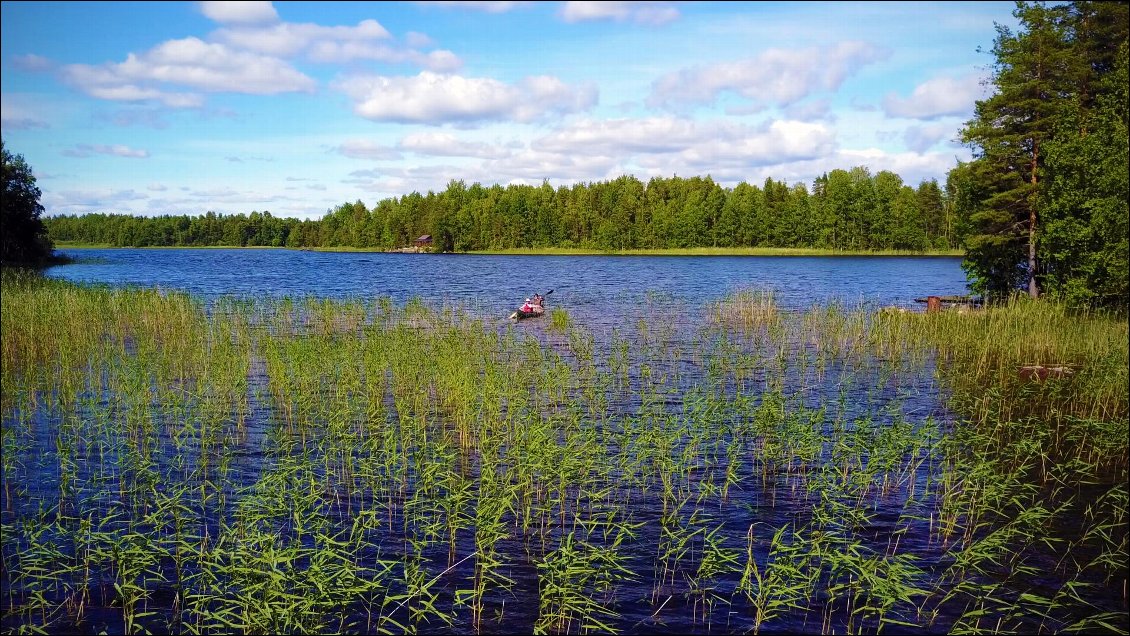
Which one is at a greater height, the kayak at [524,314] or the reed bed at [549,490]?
the kayak at [524,314]

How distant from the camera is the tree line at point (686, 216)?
126000 millimetres

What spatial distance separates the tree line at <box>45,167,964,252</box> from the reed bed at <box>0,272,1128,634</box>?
362 ft

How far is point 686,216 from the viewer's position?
134 m

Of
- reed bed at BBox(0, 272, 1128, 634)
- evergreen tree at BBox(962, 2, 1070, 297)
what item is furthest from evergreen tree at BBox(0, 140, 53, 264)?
evergreen tree at BBox(962, 2, 1070, 297)

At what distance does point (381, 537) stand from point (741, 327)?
22.3m

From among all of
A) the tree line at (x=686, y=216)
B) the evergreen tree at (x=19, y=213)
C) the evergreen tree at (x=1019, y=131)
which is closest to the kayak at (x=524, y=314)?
the evergreen tree at (x=1019, y=131)

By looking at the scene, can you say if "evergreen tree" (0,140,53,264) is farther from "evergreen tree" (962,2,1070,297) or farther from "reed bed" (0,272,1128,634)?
"evergreen tree" (962,2,1070,297)

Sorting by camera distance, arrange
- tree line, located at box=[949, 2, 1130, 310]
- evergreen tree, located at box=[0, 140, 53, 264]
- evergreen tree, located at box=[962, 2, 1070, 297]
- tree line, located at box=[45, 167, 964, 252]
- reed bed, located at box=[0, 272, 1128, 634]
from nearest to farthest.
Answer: reed bed, located at box=[0, 272, 1128, 634]
tree line, located at box=[949, 2, 1130, 310]
evergreen tree, located at box=[962, 2, 1070, 297]
evergreen tree, located at box=[0, 140, 53, 264]
tree line, located at box=[45, 167, 964, 252]

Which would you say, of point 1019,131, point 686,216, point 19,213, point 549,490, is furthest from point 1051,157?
point 686,216

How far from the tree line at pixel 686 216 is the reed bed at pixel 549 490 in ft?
362

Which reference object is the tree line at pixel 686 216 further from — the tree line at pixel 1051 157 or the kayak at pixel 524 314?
the kayak at pixel 524 314

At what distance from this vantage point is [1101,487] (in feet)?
40.4

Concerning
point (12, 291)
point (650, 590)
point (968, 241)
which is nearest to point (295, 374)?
point (650, 590)

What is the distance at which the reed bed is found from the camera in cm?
823
